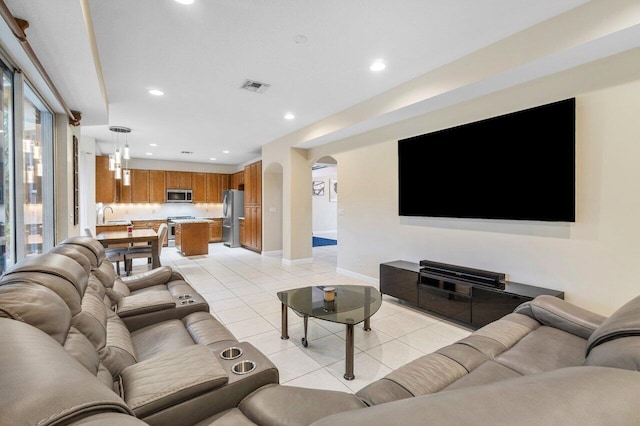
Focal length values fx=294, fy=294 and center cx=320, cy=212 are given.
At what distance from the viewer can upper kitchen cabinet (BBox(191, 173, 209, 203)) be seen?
9508mm

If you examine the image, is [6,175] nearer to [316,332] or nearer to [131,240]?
[131,240]

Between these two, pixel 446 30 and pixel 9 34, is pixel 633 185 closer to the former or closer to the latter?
pixel 446 30

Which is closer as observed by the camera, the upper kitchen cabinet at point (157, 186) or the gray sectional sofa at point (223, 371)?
the gray sectional sofa at point (223, 371)

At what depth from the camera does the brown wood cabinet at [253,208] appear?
7.51 meters

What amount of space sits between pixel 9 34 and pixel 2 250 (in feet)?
4.99

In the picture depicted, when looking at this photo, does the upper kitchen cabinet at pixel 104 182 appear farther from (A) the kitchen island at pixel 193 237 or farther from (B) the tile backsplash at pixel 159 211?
(A) the kitchen island at pixel 193 237

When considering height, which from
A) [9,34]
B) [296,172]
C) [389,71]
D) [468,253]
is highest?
[389,71]

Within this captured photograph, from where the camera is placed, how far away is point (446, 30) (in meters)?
2.40

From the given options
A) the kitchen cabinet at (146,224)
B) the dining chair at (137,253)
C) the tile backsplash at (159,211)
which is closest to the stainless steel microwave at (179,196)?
the tile backsplash at (159,211)

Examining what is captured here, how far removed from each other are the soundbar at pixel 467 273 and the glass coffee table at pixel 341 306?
847 mm

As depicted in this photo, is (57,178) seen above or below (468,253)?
above

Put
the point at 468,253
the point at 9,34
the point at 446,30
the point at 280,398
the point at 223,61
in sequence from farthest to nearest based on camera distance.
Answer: the point at 468,253 < the point at 223,61 < the point at 446,30 < the point at 9,34 < the point at 280,398

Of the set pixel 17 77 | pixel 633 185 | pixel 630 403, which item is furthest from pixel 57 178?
pixel 633 185

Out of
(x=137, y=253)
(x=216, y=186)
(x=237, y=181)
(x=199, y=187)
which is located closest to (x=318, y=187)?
(x=237, y=181)
